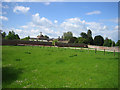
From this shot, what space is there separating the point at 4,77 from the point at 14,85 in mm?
1469

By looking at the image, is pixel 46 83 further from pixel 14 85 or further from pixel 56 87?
pixel 14 85

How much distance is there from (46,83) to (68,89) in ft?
4.32

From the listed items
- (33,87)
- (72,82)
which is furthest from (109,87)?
(33,87)

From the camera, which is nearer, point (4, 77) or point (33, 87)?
point (33, 87)

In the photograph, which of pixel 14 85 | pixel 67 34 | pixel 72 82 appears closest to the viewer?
pixel 14 85

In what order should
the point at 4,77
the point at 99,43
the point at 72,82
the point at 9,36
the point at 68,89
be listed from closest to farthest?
the point at 68,89
the point at 72,82
the point at 4,77
the point at 9,36
the point at 99,43

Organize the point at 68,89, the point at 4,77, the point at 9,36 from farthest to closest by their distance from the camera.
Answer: the point at 9,36
the point at 4,77
the point at 68,89

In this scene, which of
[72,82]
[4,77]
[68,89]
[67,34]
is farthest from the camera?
[67,34]

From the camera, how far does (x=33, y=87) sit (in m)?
5.84

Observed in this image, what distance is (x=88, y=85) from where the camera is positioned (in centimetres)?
615

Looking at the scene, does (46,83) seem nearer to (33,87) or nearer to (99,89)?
(33,87)

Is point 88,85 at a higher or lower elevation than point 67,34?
lower

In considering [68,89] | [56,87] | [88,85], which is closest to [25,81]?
[56,87]

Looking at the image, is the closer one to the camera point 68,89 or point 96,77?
point 68,89
